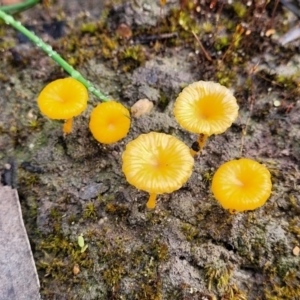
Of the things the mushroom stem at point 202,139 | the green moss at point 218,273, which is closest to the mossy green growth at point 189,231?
the green moss at point 218,273

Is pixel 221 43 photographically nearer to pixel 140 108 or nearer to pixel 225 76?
pixel 225 76

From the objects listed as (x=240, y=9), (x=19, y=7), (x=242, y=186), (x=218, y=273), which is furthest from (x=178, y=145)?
(x=19, y=7)

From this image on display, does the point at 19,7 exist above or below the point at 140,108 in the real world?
above

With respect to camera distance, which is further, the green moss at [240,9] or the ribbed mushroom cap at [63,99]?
the green moss at [240,9]

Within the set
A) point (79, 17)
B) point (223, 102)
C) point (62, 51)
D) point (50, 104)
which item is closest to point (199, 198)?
point (223, 102)

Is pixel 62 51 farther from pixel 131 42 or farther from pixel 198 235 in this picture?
pixel 198 235

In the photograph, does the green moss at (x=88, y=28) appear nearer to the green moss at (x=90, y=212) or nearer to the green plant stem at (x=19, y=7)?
→ the green plant stem at (x=19, y=7)
